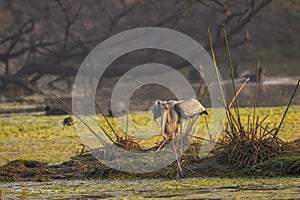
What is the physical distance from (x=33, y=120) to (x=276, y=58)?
1616 cm

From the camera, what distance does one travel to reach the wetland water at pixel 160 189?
5984 mm

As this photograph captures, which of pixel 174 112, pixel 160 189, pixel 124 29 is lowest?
pixel 160 189

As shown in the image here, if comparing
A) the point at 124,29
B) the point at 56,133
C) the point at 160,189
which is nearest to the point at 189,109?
the point at 160,189

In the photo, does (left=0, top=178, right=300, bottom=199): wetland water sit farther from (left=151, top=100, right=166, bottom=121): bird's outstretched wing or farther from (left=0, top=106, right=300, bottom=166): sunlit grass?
(left=0, top=106, right=300, bottom=166): sunlit grass

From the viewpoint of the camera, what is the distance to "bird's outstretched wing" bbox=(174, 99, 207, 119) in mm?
7453

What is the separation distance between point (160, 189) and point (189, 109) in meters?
1.33

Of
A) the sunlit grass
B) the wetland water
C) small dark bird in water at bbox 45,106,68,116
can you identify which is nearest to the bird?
the wetland water

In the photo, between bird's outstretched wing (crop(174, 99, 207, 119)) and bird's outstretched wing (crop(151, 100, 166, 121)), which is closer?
bird's outstretched wing (crop(174, 99, 207, 119))

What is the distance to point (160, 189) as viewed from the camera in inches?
249

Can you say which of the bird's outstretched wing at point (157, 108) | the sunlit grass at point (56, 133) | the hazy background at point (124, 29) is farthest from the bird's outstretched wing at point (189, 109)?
the hazy background at point (124, 29)

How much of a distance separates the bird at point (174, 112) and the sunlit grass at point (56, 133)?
109 cm

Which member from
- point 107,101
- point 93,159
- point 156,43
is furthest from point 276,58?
point 93,159

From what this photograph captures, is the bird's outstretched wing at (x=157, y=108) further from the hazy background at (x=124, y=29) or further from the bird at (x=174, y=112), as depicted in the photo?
the hazy background at (x=124, y=29)

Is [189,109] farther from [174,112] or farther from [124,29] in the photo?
[124,29]
